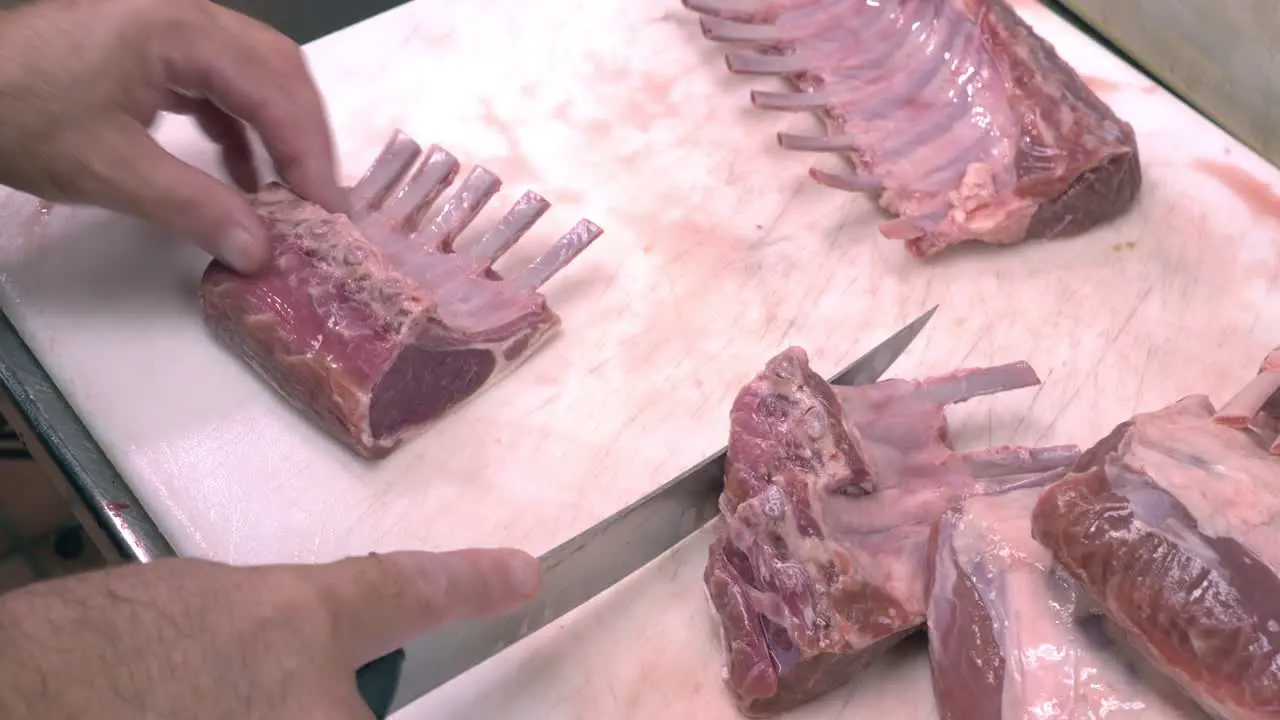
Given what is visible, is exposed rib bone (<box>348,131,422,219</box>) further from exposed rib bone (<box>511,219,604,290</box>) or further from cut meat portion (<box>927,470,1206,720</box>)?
cut meat portion (<box>927,470,1206,720</box>)

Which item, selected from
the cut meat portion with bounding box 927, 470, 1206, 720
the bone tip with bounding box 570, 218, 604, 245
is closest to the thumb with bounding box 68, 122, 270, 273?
the bone tip with bounding box 570, 218, 604, 245

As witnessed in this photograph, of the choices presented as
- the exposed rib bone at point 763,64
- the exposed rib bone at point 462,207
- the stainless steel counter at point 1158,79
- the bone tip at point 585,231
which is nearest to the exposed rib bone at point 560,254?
the bone tip at point 585,231

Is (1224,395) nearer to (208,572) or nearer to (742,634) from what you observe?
(742,634)

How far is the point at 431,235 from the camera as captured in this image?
241 centimetres

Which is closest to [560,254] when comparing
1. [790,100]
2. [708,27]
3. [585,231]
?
[585,231]

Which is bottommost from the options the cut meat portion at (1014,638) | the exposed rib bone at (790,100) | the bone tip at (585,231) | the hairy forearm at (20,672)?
the cut meat portion at (1014,638)

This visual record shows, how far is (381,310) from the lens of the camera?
7.02 feet

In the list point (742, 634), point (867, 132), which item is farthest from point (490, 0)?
point (742, 634)

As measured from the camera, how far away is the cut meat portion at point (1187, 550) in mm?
1495

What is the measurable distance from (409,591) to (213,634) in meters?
0.27

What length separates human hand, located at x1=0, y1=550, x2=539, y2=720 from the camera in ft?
4.29

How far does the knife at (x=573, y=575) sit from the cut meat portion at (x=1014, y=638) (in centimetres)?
45

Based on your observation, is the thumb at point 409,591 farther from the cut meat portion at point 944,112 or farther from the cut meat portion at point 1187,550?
the cut meat portion at point 944,112

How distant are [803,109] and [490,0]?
97 centimetres
